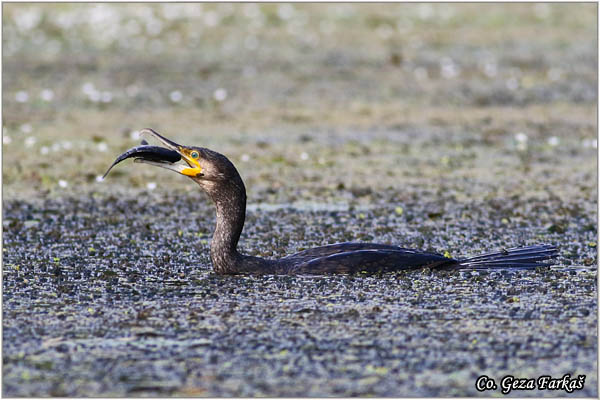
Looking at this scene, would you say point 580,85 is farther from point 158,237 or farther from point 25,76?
point 158,237

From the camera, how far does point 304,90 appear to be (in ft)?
58.7

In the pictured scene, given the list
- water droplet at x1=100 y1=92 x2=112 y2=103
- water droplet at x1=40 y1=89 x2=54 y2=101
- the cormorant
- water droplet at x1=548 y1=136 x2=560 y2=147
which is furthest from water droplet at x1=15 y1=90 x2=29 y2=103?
the cormorant

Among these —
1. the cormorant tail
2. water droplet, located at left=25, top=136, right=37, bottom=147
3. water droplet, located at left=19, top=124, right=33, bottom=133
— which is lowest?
the cormorant tail

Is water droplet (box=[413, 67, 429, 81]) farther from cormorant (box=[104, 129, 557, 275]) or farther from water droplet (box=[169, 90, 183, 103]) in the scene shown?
cormorant (box=[104, 129, 557, 275])

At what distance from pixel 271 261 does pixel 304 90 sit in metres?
10.1

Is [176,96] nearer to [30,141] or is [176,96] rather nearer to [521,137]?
[30,141]

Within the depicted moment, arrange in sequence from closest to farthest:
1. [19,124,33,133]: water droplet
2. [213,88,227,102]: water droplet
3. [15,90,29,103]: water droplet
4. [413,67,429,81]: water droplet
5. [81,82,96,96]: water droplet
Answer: [19,124,33,133]: water droplet → [15,90,29,103]: water droplet → [213,88,227,102]: water droplet → [81,82,96,96]: water droplet → [413,67,429,81]: water droplet

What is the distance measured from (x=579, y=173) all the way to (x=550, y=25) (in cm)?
1246

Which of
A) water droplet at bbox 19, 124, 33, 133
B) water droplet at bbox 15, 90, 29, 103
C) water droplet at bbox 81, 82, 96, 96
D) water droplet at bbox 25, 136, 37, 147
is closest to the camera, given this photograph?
water droplet at bbox 25, 136, 37, 147

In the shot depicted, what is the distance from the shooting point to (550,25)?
2402cm

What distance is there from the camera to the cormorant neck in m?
8.02

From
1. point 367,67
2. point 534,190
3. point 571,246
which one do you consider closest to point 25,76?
point 367,67

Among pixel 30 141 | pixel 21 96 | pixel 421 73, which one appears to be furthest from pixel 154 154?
pixel 421 73

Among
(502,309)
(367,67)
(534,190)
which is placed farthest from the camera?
(367,67)
